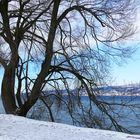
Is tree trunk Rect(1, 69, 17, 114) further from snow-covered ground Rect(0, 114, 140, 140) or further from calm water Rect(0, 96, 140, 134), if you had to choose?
snow-covered ground Rect(0, 114, 140, 140)

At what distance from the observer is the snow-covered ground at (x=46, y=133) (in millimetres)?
6223

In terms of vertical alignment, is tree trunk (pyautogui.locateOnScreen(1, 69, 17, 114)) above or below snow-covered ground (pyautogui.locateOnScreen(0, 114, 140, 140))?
above

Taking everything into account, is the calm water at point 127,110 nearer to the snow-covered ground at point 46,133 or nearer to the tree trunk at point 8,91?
the tree trunk at point 8,91

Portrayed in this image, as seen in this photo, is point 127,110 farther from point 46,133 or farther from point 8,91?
point 46,133

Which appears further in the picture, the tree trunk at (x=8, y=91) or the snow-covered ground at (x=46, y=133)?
the tree trunk at (x=8, y=91)

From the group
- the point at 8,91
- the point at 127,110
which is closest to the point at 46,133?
the point at 8,91

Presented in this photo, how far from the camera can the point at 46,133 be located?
6.55 m

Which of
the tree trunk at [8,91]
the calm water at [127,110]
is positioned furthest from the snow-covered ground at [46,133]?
the calm water at [127,110]

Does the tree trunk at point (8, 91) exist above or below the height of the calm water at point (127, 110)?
above

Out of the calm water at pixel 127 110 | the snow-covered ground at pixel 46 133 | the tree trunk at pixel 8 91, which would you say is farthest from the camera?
the calm water at pixel 127 110

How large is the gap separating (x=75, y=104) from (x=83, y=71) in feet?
5.02

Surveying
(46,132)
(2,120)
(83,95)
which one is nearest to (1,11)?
(83,95)

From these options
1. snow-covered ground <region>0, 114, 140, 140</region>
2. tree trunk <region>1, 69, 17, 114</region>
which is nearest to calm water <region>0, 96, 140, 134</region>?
tree trunk <region>1, 69, 17, 114</region>

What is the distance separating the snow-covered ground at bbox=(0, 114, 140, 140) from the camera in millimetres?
6223
